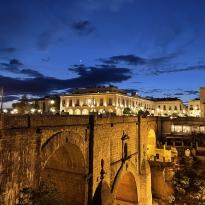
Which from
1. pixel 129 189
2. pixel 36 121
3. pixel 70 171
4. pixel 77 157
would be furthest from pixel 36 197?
pixel 129 189

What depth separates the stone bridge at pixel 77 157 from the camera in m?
9.70

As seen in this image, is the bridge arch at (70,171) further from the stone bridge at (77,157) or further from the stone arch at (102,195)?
the stone arch at (102,195)

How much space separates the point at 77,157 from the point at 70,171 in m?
1.21

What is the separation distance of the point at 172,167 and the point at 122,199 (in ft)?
33.2

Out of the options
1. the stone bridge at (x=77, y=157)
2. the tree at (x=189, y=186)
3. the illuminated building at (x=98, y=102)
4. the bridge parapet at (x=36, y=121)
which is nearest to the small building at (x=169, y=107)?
the illuminated building at (x=98, y=102)

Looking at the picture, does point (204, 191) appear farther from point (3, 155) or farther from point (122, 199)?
point (3, 155)

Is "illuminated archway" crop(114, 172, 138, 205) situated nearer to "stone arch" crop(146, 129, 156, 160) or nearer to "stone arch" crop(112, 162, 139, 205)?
"stone arch" crop(112, 162, 139, 205)

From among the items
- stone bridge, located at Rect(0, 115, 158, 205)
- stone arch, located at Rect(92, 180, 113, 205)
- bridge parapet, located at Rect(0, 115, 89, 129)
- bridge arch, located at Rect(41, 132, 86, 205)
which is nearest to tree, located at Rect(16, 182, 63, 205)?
stone bridge, located at Rect(0, 115, 158, 205)

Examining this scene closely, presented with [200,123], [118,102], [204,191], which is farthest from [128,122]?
[118,102]

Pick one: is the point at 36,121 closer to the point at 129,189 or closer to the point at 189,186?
the point at 129,189

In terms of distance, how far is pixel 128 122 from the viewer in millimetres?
23609

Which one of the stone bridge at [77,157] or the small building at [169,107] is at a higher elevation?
the small building at [169,107]

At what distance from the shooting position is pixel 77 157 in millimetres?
15016

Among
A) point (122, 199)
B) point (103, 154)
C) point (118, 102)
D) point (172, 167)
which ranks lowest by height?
point (122, 199)
